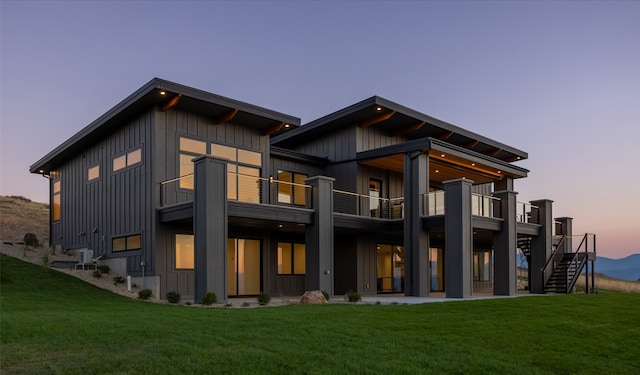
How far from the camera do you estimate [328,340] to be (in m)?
8.11

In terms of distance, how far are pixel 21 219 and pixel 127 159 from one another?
27.1 metres

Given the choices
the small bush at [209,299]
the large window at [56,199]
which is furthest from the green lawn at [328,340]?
the large window at [56,199]

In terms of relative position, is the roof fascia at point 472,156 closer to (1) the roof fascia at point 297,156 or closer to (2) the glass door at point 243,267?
(1) the roof fascia at point 297,156

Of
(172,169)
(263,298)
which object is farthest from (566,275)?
(172,169)

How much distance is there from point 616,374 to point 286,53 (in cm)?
2706

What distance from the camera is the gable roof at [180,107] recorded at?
17169 mm

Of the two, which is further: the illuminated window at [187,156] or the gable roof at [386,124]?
the gable roof at [386,124]

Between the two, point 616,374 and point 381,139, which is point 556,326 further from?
point 381,139

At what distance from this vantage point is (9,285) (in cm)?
1630

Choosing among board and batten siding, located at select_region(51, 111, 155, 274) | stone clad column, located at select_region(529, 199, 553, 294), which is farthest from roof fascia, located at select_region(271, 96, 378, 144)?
stone clad column, located at select_region(529, 199, 553, 294)

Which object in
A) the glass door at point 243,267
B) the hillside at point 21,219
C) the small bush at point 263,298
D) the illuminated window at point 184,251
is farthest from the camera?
the hillside at point 21,219

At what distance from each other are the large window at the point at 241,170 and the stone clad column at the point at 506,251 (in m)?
9.92

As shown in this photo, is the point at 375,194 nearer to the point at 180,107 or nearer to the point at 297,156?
the point at 297,156

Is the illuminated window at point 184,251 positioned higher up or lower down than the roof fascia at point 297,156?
lower down
